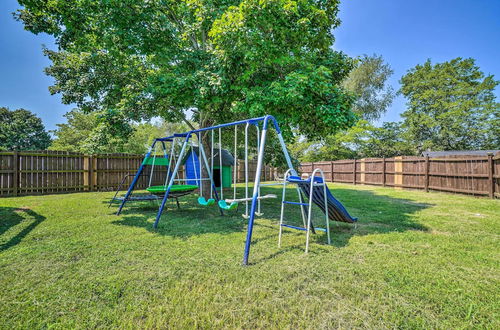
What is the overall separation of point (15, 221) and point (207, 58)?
565 cm

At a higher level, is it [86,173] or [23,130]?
[23,130]

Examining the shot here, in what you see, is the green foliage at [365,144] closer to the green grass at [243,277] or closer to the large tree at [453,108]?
the large tree at [453,108]

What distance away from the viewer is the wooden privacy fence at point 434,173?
8.19 m

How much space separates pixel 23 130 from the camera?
100 ft

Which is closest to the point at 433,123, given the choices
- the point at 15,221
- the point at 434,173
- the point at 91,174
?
the point at 434,173

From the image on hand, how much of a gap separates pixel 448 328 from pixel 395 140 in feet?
81.4

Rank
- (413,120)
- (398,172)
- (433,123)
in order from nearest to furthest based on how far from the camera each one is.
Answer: (398,172) → (433,123) → (413,120)

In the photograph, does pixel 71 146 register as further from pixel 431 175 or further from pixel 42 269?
pixel 431 175

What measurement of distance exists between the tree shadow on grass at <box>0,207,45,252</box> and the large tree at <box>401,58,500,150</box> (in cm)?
2713

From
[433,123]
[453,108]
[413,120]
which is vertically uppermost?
[453,108]

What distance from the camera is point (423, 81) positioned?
2478 cm

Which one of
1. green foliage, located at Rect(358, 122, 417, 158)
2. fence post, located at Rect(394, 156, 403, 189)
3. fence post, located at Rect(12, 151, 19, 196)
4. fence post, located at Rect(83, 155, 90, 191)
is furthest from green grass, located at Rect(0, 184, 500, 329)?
green foliage, located at Rect(358, 122, 417, 158)

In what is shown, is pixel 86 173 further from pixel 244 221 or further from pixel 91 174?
pixel 244 221

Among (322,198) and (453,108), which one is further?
(453,108)
